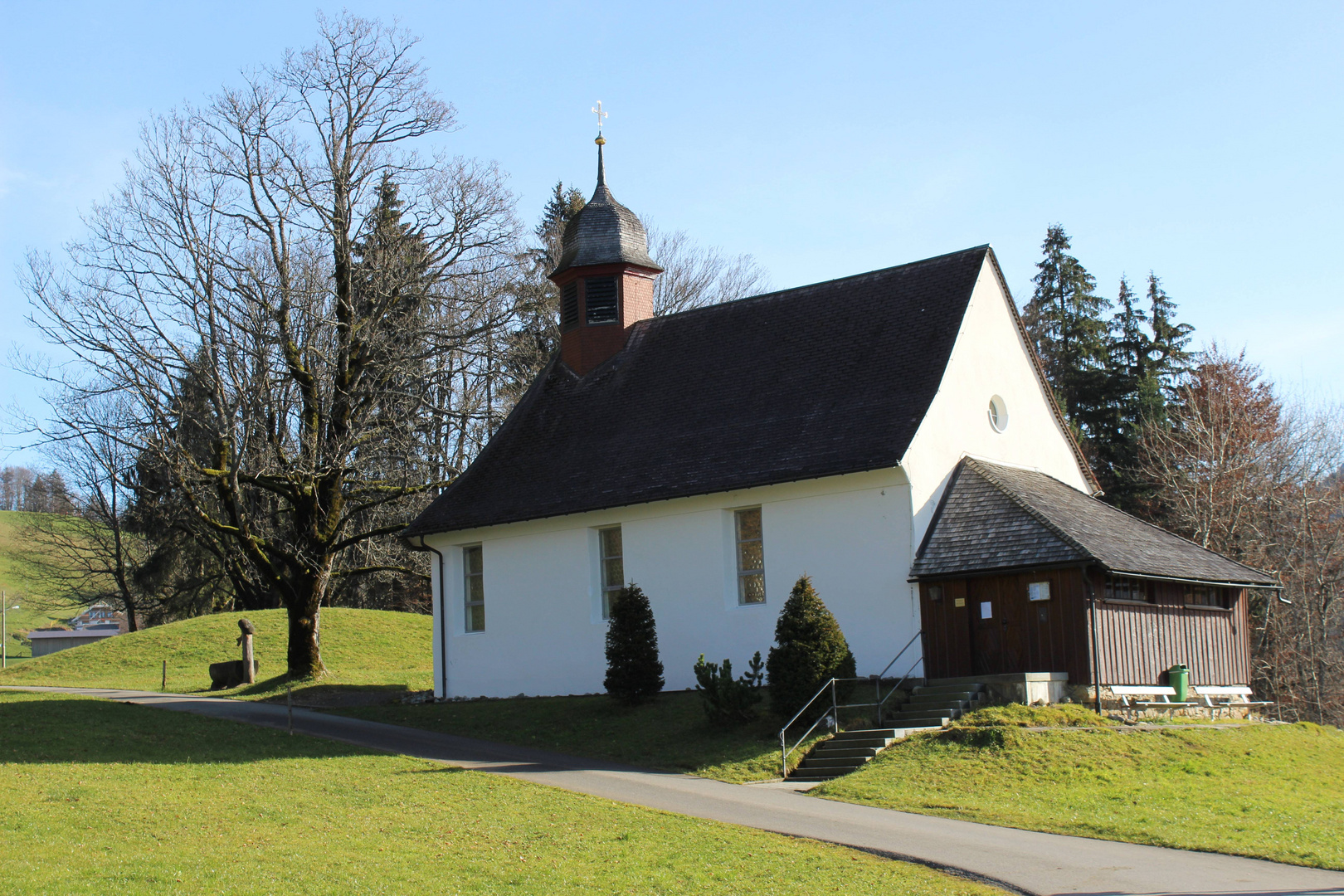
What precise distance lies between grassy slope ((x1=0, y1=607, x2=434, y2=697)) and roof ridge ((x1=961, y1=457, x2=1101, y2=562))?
16.4 meters

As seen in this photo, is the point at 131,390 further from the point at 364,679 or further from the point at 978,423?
the point at 978,423

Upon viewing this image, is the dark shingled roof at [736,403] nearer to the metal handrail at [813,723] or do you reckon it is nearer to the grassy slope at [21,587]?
the metal handrail at [813,723]

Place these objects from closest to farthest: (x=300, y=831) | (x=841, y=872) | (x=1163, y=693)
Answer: (x=841, y=872), (x=300, y=831), (x=1163, y=693)

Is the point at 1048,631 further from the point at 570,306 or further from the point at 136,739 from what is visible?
A: the point at 570,306

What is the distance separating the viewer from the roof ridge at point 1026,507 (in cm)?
1870

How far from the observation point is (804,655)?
18.2m

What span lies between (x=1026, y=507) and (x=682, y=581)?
664 cm

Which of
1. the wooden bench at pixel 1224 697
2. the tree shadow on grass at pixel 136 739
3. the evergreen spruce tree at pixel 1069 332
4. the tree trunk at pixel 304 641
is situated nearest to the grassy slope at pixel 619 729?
the tree shadow on grass at pixel 136 739

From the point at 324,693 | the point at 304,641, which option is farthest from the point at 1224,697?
the point at 304,641

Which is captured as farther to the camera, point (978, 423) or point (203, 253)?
point (203, 253)

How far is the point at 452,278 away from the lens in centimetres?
3120

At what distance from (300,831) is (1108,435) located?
4006cm

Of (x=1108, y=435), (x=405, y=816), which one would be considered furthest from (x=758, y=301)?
(x=1108, y=435)

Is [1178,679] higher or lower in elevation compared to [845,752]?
higher
